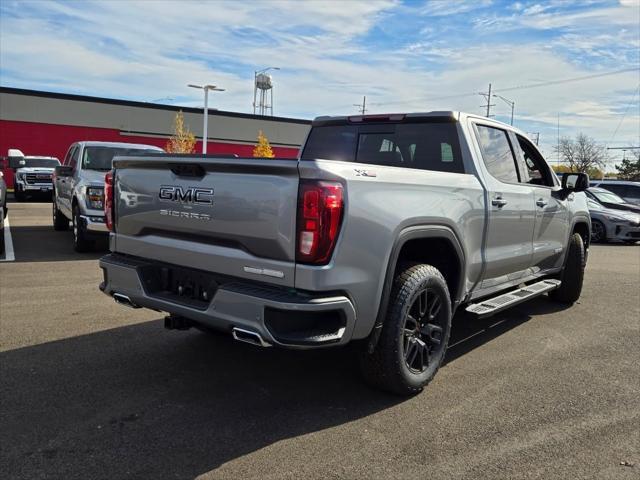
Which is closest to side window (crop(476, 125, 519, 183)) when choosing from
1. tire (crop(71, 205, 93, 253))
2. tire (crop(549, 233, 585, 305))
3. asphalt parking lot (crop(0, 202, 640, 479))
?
asphalt parking lot (crop(0, 202, 640, 479))

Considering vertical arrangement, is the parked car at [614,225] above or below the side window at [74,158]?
below

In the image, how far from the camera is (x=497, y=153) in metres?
4.84

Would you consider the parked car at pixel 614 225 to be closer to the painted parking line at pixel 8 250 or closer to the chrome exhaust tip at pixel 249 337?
the painted parking line at pixel 8 250

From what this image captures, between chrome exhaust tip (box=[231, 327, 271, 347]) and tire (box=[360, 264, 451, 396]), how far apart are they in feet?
2.39

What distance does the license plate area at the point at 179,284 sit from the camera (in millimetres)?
3324

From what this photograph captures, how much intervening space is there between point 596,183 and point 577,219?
13.2m

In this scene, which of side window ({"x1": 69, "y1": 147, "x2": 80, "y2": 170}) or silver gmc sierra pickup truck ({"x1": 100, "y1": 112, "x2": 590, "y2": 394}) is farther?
side window ({"x1": 69, "y1": 147, "x2": 80, "y2": 170})

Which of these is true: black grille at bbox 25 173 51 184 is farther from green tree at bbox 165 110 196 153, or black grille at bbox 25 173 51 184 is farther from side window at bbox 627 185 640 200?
side window at bbox 627 185 640 200

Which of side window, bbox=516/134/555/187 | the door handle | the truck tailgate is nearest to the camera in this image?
the truck tailgate

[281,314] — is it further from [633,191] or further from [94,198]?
[633,191]

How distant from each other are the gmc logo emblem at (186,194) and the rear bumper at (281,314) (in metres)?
0.53

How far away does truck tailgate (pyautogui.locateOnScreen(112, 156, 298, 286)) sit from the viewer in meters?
2.98

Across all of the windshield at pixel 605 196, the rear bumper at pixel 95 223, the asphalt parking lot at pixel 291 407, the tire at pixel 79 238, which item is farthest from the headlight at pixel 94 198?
the windshield at pixel 605 196

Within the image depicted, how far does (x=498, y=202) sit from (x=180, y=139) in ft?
122
